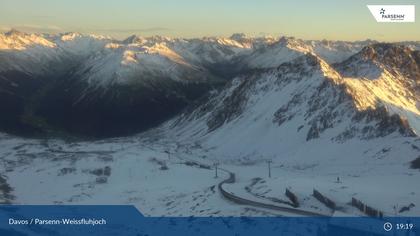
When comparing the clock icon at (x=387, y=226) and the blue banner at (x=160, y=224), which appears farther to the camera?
the blue banner at (x=160, y=224)

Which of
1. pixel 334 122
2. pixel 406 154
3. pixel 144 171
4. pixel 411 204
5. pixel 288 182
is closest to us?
pixel 411 204

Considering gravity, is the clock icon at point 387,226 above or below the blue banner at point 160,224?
above

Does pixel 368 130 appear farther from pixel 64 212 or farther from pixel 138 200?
pixel 64 212

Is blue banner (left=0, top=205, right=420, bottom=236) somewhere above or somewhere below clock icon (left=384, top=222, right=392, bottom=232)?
below

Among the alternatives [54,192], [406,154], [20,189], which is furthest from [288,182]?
[20,189]

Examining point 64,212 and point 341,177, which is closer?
point 64,212

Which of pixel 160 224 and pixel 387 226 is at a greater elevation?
pixel 387 226

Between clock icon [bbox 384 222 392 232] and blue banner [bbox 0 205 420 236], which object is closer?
clock icon [bbox 384 222 392 232]

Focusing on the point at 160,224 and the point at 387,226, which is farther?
the point at 160,224
